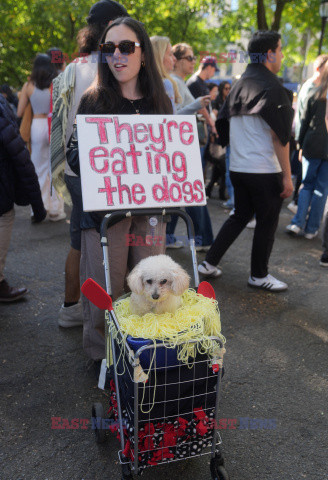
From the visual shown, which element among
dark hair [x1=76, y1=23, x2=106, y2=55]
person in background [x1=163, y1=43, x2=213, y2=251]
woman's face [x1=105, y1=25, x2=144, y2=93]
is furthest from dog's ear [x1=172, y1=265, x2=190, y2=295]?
person in background [x1=163, y1=43, x2=213, y2=251]

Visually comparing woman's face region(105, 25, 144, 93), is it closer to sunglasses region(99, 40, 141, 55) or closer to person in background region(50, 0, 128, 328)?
sunglasses region(99, 40, 141, 55)

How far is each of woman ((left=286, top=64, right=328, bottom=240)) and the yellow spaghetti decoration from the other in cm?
400

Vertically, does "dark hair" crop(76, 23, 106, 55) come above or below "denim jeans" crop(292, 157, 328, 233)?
above

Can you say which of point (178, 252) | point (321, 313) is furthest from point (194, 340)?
point (178, 252)

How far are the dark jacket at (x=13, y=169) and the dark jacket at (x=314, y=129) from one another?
3630mm

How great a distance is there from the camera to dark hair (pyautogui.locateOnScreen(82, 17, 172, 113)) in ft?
8.07

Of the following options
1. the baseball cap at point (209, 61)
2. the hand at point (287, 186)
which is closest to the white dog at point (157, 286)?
the hand at point (287, 186)

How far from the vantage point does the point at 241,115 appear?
4047 mm

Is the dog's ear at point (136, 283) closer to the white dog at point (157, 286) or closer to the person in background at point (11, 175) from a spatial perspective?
the white dog at point (157, 286)

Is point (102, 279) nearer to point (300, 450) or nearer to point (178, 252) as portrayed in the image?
point (300, 450)

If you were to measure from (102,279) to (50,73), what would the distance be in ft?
13.2

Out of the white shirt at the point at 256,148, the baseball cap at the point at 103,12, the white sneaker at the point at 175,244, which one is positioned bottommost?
the white sneaker at the point at 175,244

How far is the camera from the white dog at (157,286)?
2096 mm

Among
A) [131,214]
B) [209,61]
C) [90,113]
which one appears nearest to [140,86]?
[90,113]
